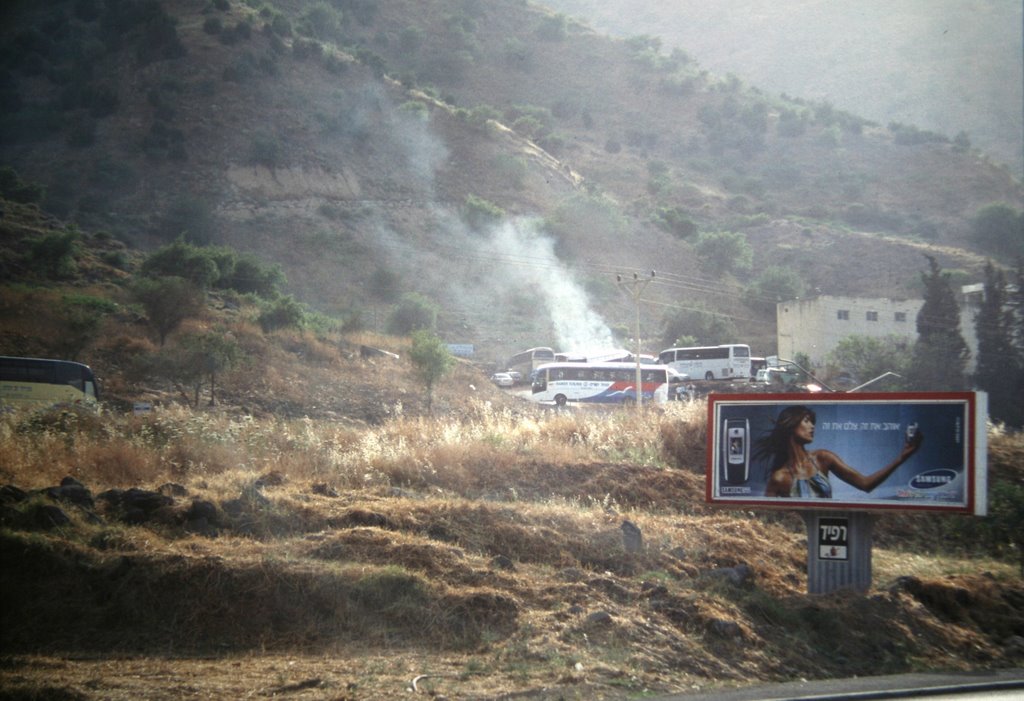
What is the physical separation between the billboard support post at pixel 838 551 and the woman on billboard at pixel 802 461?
0.40 m

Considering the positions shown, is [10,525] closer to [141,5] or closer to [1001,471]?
[1001,471]

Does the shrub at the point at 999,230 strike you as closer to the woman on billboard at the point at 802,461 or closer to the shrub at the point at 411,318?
the shrub at the point at 411,318

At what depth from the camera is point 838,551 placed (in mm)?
10906

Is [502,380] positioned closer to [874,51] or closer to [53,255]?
[53,255]

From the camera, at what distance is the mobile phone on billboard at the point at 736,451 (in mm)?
11219

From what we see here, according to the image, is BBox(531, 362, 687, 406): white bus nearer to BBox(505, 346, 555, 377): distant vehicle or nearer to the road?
BBox(505, 346, 555, 377): distant vehicle

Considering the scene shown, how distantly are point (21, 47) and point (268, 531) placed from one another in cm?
6955

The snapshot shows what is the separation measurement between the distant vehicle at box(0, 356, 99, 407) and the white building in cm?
3795

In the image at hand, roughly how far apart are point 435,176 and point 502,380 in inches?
1316

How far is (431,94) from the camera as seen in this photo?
283ft

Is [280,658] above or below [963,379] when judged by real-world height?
below

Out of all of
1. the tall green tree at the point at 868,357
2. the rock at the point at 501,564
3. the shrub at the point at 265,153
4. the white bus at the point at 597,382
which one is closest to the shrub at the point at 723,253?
the tall green tree at the point at 868,357

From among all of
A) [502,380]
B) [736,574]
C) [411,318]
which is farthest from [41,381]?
[411,318]

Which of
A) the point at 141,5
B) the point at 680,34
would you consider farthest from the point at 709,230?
the point at 680,34
